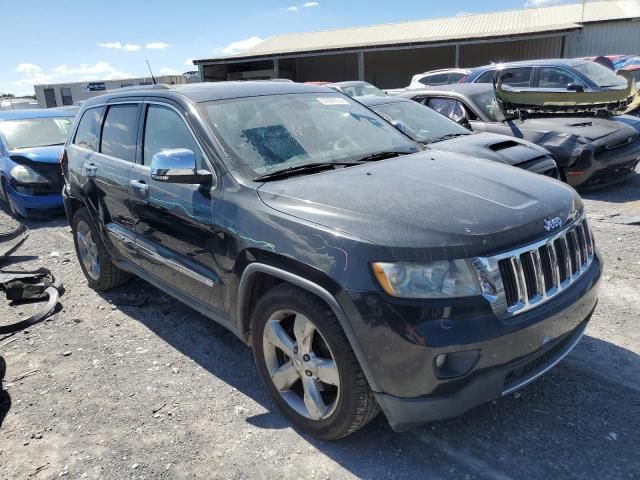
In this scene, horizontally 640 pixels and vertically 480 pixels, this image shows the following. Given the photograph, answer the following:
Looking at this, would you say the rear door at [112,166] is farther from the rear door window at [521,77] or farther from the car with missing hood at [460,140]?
the rear door window at [521,77]

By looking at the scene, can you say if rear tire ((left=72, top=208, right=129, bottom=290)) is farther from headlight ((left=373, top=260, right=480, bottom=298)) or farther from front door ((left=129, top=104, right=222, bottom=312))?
headlight ((left=373, top=260, right=480, bottom=298))

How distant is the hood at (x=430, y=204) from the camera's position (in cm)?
224

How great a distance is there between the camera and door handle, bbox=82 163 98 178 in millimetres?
4372

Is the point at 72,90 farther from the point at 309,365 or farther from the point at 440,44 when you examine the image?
the point at 309,365

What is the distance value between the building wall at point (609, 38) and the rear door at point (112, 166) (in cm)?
2737

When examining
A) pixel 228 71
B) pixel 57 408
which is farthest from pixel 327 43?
pixel 57 408

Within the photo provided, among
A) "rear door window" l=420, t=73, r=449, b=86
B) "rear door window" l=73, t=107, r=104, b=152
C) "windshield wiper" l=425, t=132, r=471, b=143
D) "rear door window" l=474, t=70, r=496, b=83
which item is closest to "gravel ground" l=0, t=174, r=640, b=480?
"rear door window" l=73, t=107, r=104, b=152

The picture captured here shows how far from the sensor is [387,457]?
256 cm

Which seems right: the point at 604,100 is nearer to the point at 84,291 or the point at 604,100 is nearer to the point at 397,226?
the point at 397,226

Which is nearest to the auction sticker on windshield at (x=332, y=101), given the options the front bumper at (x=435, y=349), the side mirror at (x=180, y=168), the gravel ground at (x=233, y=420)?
the side mirror at (x=180, y=168)

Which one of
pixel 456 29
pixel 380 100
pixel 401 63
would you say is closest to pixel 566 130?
pixel 380 100

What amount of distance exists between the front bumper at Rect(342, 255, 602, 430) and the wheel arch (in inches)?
1.4

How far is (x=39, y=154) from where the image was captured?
8102 mm

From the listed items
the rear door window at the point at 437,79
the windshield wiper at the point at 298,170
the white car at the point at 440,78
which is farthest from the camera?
the rear door window at the point at 437,79
